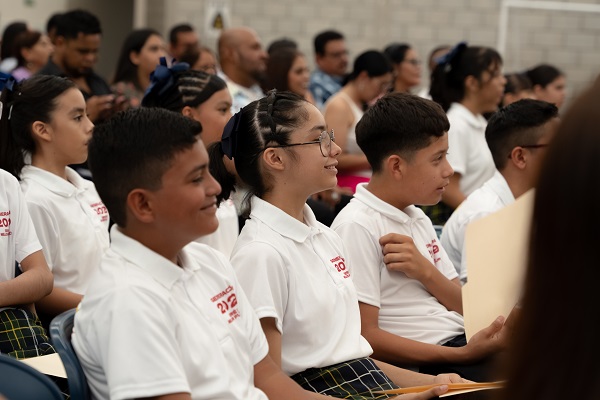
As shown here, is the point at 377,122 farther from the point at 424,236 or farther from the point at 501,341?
the point at 501,341

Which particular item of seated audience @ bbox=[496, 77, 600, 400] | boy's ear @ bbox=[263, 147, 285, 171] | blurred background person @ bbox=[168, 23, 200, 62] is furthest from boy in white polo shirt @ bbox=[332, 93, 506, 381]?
blurred background person @ bbox=[168, 23, 200, 62]

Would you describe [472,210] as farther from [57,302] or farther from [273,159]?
[57,302]

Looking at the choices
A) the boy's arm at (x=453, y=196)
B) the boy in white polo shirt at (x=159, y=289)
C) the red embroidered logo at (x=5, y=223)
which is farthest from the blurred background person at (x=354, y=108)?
the boy in white polo shirt at (x=159, y=289)

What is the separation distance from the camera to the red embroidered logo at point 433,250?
110 inches

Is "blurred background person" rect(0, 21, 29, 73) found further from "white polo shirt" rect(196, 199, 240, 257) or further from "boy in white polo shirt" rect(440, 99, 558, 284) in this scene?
"boy in white polo shirt" rect(440, 99, 558, 284)

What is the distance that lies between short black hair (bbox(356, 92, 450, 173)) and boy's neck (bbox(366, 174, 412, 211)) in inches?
2.6

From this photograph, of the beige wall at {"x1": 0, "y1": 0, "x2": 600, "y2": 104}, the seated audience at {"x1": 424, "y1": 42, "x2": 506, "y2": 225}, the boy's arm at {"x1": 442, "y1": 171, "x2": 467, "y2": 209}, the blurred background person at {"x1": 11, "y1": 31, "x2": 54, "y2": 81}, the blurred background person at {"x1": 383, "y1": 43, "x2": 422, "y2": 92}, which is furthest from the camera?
the beige wall at {"x1": 0, "y1": 0, "x2": 600, "y2": 104}

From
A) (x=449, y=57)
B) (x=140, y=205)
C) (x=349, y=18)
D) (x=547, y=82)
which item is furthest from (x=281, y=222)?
(x=349, y=18)

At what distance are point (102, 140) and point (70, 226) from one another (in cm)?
114

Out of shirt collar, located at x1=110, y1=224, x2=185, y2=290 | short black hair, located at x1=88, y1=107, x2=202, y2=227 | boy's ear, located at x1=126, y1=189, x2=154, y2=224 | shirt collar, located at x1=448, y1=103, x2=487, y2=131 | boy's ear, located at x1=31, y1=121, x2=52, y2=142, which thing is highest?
short black hair, located at x1=88, y1=107, x2=202, y2=227

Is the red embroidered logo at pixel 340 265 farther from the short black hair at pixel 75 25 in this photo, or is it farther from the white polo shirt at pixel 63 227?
the short black hair at pixel 75 25

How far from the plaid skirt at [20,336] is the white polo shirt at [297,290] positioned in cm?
63

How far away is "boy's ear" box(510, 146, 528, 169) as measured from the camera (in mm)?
3367

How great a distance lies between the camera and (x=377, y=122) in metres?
2.84
